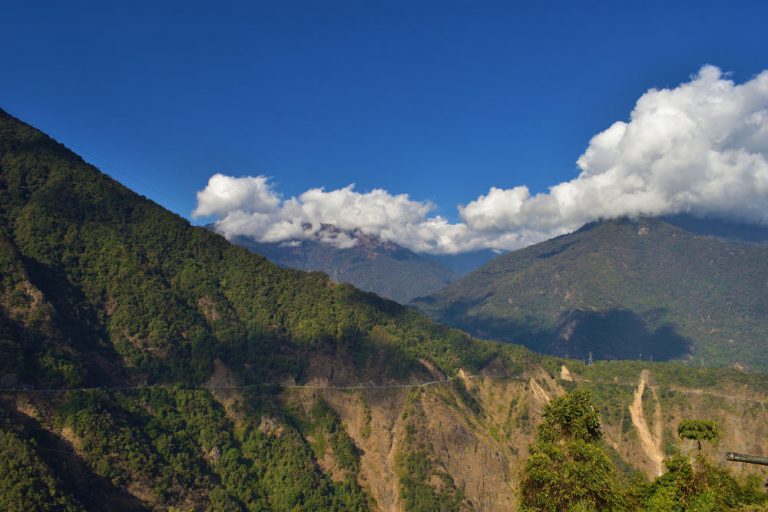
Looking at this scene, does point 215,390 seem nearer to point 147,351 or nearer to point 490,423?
point 147,351

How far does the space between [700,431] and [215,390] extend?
436 feet

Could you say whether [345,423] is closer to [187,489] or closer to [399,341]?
[399,341]

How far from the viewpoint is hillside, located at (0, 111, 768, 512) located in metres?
115

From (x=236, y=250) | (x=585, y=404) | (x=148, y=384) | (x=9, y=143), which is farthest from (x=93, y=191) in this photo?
(x=585, y=404)

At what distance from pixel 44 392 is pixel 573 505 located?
397ft

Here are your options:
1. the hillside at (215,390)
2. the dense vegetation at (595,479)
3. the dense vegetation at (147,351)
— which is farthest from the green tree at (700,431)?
the dense vegetation at (147,351)

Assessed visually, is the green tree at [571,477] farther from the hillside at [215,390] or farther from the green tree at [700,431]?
the hillside at [215,390]

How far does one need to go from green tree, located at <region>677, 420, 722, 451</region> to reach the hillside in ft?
317

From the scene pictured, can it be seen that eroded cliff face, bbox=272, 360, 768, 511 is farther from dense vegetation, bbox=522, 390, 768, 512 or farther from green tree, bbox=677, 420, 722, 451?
dense vegetation, bbox=522, 390, 768, 512

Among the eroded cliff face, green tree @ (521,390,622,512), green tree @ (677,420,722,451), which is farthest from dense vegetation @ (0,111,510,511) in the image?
green tree @ (677,420,722,451)

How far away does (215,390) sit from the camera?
153 m

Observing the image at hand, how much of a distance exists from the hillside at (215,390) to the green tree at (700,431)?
96.6 meters

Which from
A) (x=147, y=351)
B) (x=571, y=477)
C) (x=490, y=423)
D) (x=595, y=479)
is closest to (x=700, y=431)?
(x=595, y=479)

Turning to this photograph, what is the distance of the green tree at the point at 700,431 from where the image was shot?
48281mm
